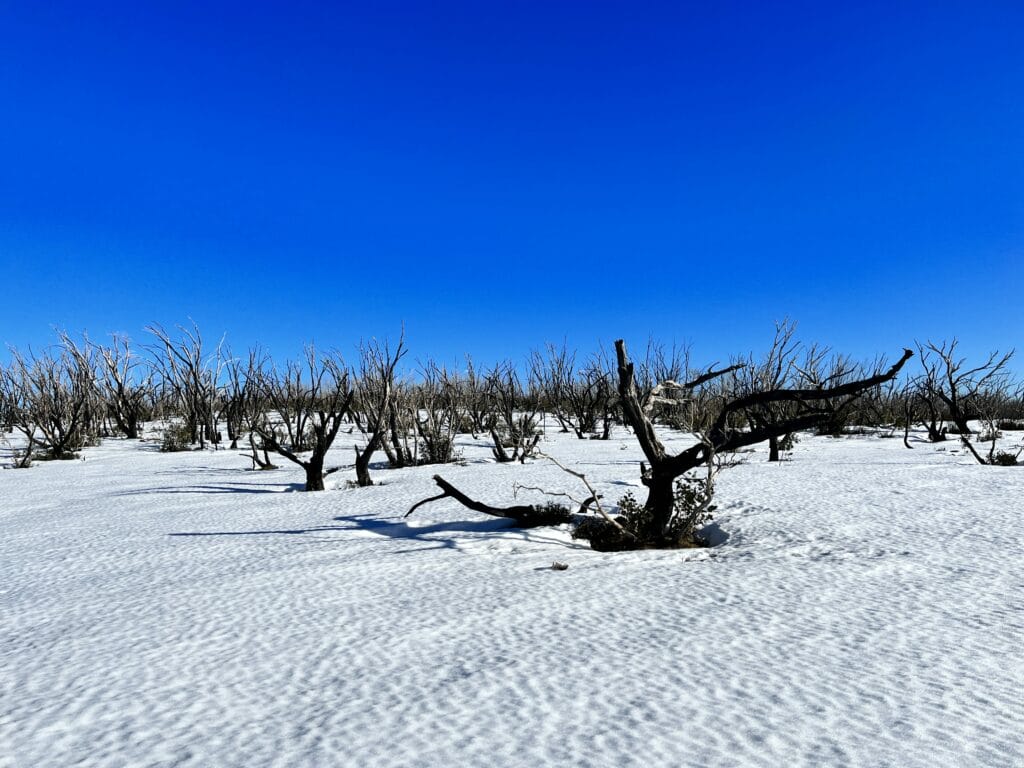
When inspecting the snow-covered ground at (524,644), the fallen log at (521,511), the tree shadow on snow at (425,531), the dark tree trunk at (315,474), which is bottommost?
the snow-covered ground at (524,644)

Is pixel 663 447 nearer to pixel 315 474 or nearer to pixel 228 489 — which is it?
pixel 315 474

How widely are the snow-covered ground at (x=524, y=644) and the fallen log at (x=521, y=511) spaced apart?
0.16 metres

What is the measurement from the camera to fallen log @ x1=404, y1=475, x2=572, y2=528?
4.96 m

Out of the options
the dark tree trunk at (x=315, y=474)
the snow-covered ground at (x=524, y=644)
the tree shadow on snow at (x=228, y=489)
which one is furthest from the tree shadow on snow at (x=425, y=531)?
the tree shadow on snow at (x=228, y=489)

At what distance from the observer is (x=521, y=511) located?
499cm

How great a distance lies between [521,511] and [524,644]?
267cm

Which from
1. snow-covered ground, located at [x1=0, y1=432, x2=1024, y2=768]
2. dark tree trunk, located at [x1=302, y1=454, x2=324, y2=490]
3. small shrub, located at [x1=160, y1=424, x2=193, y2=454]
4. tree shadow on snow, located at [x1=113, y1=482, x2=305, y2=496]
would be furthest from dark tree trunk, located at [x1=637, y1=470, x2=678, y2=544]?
small shrub, located at [x1=160, y1=424, x2=193, y2=454]

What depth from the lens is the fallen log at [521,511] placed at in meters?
4.96

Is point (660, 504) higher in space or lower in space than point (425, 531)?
higher

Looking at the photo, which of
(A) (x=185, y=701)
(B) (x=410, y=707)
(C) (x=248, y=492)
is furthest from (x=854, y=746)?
(C) (x=248, y=492)

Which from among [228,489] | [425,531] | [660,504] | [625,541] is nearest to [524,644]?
[625,541]

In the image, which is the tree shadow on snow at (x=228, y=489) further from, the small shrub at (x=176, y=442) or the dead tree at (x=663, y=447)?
the small shrub at (x=176, y=442)

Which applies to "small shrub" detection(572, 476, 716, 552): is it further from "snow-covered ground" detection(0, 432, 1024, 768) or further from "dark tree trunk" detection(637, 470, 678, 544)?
"snow-covered ground" detection(0, 432, 1024, 768)

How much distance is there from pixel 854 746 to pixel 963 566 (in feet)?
7.42
